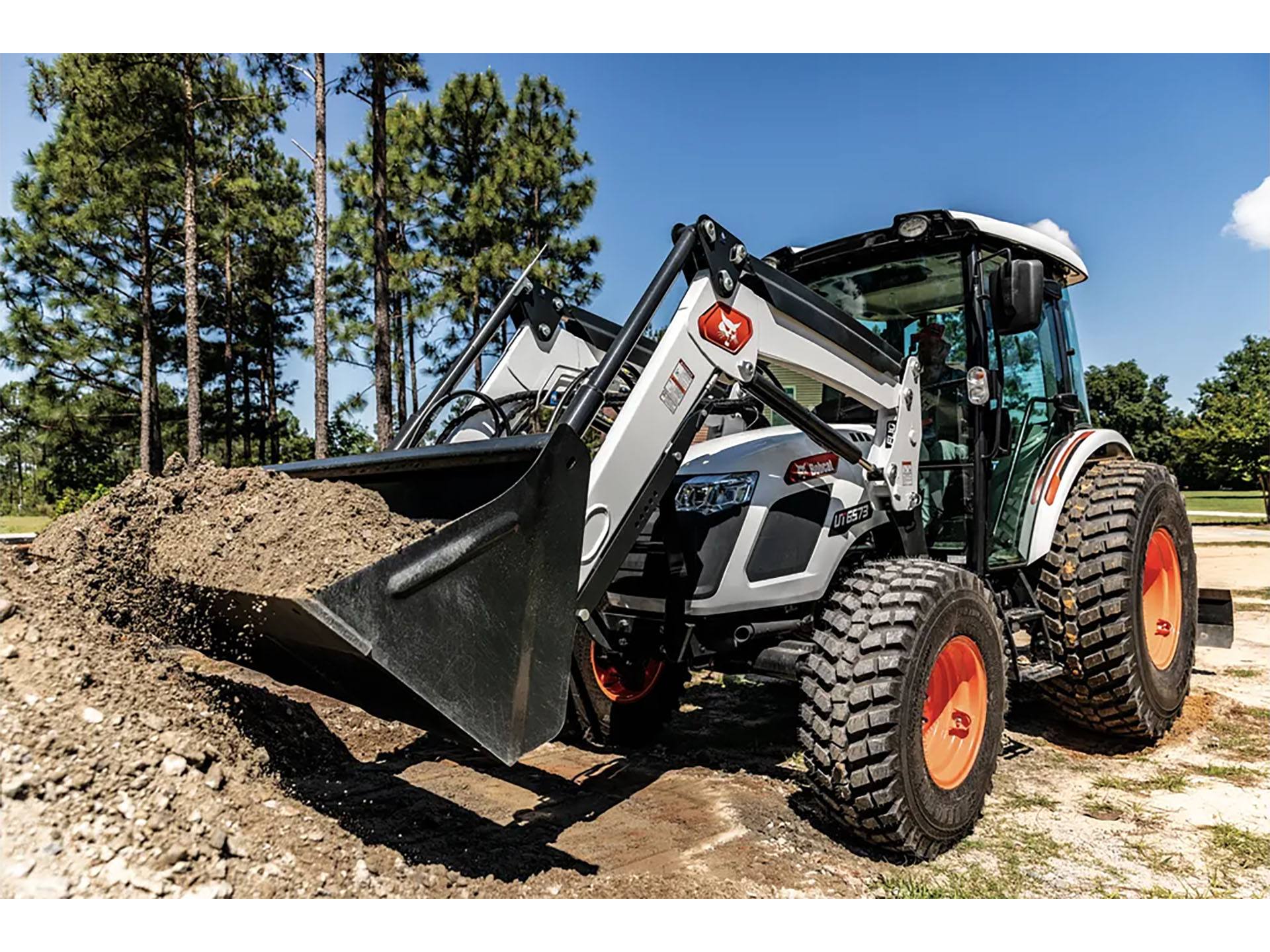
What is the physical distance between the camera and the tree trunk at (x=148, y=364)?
62.7ft

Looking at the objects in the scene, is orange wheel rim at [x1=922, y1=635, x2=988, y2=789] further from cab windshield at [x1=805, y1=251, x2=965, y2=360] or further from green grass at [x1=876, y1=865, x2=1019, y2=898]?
cab windshield at [x1=805, y1=251, x2=965, y2=360]

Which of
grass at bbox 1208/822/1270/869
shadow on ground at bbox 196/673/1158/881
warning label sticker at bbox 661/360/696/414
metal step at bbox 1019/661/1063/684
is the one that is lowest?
grass at bbox 1208/822/1270/869

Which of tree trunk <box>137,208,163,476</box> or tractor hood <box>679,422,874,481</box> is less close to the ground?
tree trunk <box>137,208,163,476</box>

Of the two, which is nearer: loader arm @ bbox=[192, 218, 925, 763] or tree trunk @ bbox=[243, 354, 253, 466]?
loader arm @ bbox=[192, 218, 925, 763]

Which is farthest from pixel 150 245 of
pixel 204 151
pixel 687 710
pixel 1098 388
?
pixel 1098 388

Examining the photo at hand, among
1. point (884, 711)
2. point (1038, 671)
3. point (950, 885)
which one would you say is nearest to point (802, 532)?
point (884, 711)

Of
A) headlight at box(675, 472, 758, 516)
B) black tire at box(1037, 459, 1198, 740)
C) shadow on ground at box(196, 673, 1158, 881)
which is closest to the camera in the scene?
shadow on ground at box(196, 673, 1158, 881)

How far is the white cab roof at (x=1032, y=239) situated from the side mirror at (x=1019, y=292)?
34 centimetres

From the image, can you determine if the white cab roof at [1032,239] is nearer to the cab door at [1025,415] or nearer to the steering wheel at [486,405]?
the cab door at [1025,415]

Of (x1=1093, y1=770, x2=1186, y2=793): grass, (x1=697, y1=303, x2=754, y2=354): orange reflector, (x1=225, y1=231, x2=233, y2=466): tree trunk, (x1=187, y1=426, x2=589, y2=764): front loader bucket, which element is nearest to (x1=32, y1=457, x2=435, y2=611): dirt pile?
(x1=187, y1=426, x2=589, y2=764): front loader bucket

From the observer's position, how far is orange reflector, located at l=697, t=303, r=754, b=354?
315 cm

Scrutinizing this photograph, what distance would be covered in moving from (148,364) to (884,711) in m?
20.8

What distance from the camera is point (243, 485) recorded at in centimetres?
312

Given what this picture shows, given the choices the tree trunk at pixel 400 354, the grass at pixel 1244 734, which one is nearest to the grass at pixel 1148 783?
the grass at pixel 1244 734
